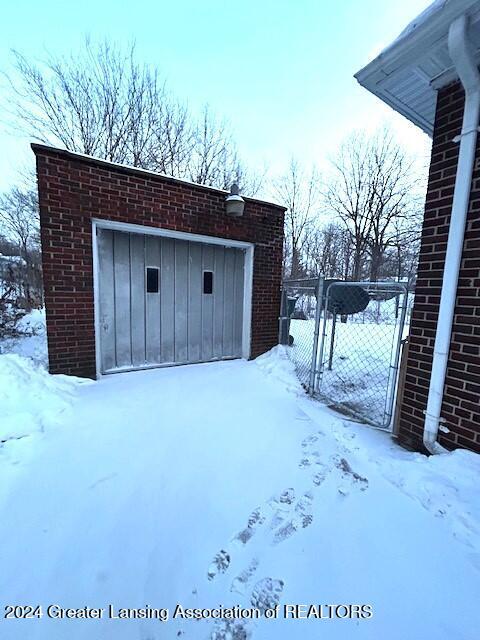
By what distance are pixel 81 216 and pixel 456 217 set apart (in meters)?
3.87

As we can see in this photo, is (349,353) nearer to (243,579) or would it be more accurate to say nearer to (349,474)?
(349,474)

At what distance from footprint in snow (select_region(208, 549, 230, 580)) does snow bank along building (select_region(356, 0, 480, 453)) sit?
5.80 ft

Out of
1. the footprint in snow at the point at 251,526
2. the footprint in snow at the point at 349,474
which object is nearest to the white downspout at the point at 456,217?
the footprint in snow at the point at 349,474

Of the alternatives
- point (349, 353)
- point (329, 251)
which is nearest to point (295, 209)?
point (329, 251)

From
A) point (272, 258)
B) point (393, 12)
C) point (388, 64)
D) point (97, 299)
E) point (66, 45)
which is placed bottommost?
point (97, 299)

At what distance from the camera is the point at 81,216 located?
11.6 ft

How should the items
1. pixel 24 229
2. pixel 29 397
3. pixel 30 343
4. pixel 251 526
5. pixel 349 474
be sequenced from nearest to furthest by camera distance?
pixel 251 526, pixel 349 474, pixel 29 397, pixel 30 343, pixel 24 229

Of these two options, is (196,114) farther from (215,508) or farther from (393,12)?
(215,508)

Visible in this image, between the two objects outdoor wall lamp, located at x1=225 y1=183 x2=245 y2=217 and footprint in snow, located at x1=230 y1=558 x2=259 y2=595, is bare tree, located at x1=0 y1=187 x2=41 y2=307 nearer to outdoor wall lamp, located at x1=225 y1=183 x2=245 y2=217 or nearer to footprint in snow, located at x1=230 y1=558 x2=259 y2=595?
outdoor wall lamp, located at x1=225 y1=183 x2=245 y2=217

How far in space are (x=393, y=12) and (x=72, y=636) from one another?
554 cm

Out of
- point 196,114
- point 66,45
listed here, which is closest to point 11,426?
point 66,45

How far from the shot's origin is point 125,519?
1629 mm

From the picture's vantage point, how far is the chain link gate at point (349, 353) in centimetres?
307

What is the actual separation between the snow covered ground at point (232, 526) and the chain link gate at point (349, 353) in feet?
2.41
